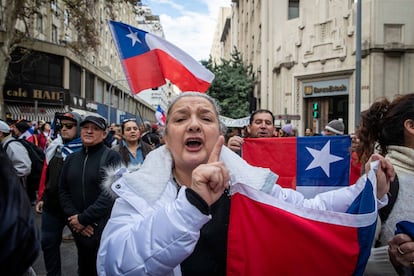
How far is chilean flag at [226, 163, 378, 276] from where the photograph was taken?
5.96 feet

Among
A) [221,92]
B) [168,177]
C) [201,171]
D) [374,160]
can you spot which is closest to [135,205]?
[168,177]

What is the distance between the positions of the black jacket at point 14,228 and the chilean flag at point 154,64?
4.04m

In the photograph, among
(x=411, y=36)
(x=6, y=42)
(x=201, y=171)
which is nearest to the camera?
(x=201, y=171)

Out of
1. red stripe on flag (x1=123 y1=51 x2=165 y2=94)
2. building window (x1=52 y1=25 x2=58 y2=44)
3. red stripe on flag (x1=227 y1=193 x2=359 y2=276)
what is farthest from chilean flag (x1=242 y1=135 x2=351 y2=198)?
building window (x1=52 y1=25 x2=58 y2=44)

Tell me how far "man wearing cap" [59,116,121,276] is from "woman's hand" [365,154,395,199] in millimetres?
2596

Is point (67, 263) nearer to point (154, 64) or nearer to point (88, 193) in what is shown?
point (88, 193)

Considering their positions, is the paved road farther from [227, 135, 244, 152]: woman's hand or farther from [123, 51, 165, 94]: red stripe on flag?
[227, 135, 244, 152]: woman's hand

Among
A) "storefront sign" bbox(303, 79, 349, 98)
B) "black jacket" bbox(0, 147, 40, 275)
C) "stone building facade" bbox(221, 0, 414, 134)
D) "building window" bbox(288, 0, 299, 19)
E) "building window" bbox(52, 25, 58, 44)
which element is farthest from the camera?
"building window" bbox(52, 25, 58, 44)

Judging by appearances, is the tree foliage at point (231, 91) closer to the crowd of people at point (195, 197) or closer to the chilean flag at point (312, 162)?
the chilean flag at point (312, 162)

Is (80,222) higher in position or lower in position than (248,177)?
lower

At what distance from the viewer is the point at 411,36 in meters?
19.0

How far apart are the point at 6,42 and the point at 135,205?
18.8 meters

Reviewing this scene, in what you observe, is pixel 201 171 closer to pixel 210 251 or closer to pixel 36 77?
pixel 210 251

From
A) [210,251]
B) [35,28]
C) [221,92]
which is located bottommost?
[210,251]
